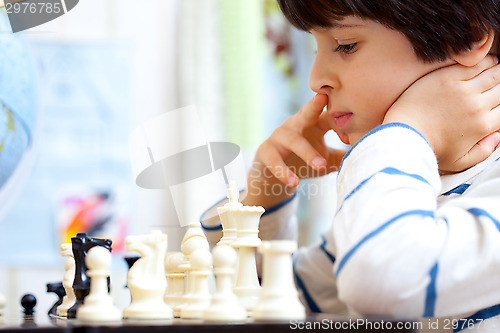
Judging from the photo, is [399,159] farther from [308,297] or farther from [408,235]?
[308,297]

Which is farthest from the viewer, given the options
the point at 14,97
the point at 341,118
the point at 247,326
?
the point at 14,97

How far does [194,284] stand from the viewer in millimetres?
625

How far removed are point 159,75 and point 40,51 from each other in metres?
0.46

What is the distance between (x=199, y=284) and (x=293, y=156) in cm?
48

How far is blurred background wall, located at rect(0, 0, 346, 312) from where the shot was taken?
2.14 metres

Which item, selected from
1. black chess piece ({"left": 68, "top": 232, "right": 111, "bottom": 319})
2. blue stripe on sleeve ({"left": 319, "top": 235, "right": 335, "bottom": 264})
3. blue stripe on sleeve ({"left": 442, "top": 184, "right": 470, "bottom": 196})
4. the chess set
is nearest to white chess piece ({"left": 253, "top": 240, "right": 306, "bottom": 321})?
the chess set

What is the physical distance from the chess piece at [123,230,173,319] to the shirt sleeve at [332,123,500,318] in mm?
179

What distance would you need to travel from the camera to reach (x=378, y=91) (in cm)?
84

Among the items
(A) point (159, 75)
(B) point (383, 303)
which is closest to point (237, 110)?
(A) point (159, 75)

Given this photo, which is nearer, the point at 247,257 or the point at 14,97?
the point at 247,257

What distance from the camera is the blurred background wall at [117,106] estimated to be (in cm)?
214

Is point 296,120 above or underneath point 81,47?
underneath

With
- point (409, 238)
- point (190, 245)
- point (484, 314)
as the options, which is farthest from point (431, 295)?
point (190, 245)

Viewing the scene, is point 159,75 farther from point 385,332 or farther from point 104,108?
point 385,332
